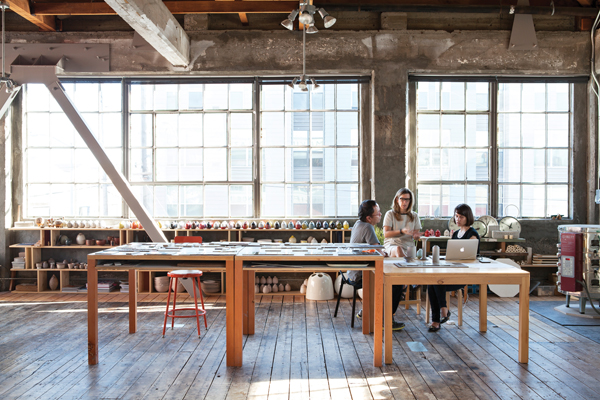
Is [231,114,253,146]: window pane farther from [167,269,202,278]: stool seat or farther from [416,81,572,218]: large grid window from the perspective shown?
[167,269,202,278]: stool seat

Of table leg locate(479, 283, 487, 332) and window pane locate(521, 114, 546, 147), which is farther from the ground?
window pane locate(521, 114, 546, 147)

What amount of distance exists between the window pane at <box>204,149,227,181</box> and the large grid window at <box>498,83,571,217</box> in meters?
4.83

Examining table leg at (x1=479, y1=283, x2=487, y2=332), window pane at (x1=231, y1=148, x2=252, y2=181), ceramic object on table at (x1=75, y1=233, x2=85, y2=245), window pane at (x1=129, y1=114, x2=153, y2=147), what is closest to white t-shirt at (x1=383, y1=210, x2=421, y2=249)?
table leg at (x1=479, y1=283, x2=487, y2=332)

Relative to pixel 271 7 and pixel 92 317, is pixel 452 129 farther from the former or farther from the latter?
pixel 92 317

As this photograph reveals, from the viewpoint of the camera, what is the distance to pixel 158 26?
6016 mm

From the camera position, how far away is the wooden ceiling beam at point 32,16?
664 cm

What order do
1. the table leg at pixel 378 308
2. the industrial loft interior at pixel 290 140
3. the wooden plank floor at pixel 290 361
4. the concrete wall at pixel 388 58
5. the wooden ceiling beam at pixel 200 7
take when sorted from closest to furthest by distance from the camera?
the wooden plank floor at pixel 290 361 < the table leg at pixel 378 308 < the wooden ceiling beam at pixel 200 7 < the industrial loft interior at pixel 290 140 < the concrete wall at pixel 388 58

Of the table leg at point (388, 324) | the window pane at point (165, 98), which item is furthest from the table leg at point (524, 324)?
the window pane at point (165, 98)

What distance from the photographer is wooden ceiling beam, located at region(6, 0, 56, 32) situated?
664cm

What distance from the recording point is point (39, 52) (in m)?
7.63

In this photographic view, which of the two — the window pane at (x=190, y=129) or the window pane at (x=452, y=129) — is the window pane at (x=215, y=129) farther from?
the window pane at (x=452, y=129)

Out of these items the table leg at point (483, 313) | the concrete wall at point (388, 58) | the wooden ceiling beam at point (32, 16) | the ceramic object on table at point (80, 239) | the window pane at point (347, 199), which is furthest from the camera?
the window pane at point (347, 199)

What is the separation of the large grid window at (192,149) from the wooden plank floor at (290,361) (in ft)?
7.89

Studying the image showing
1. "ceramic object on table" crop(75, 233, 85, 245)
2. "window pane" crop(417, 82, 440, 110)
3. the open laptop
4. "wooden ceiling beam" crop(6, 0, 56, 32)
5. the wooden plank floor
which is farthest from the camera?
"window pane" crop(417, 82, 440, 110)
